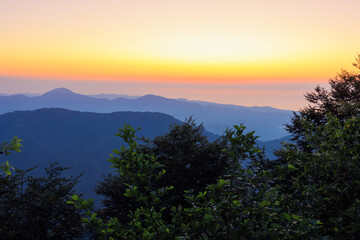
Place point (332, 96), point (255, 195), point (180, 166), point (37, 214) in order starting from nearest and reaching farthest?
1. point (255, 195)
2. point (37, 214)
3. point (180, 166)
4. point (332, 96)

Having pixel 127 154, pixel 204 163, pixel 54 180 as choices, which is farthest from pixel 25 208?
pixel 127 154

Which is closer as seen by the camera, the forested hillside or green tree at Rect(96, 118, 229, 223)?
the forested hillside

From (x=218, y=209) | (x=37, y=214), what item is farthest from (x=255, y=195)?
(x=37, y=214)

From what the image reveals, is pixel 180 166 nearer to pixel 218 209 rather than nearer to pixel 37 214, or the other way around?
pixel 37 214

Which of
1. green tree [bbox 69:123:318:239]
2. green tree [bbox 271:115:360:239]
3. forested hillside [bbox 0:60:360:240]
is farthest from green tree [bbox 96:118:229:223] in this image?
green tree [bbox 69:123:318:239]

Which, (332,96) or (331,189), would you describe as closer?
(331,189)

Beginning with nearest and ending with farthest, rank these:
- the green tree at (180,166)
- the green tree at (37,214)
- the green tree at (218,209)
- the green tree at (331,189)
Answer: the green tree at (218,209)
the green tree at (331,189)
the green tree at (37,214)
the green tree at (180,166)

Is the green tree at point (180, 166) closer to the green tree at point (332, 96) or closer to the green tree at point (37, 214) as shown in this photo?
the green tree at point (37, 214)

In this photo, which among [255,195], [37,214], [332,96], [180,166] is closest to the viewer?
[255,195]

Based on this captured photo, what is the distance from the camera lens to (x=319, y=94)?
28094mm

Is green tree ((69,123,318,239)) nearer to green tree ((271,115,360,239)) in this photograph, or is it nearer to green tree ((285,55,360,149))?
green tree ((271,115,360,239))

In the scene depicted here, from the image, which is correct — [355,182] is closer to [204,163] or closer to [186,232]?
[186,232]

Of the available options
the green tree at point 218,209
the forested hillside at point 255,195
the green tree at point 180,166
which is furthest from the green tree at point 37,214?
the green tree at point 218,209

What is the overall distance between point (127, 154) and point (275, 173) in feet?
8.54
